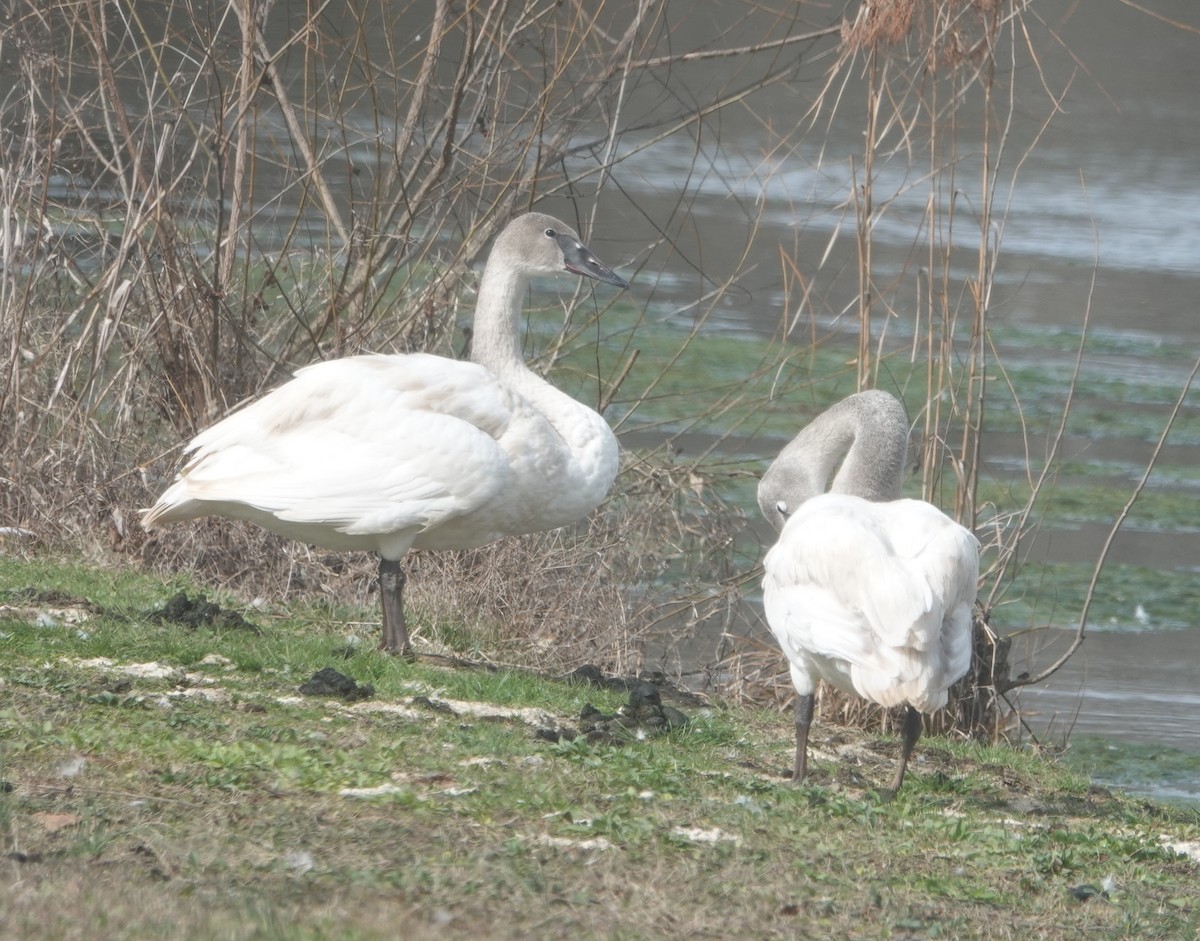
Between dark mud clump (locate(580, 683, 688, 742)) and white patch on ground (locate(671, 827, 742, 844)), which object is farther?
dark mud clump (locate(580, 683, 688, 742))

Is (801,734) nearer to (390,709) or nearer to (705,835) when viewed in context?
(705,835)

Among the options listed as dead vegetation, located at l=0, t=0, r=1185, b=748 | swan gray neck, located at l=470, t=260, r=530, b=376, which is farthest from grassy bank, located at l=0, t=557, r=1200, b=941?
dead vegetation, located at l=0, t=0, r=1185, b=748

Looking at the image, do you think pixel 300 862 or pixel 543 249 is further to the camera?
pixel 543 249

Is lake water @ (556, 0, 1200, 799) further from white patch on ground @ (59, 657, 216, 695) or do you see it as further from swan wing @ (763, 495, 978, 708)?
white patch on ground @ (59, 657, 216, 695)

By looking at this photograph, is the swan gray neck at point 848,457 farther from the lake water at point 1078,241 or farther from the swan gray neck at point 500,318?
the swan gray neck at point 500,318

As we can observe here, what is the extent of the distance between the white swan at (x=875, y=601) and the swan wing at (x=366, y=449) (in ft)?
5.31

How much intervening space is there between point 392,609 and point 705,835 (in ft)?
9.62

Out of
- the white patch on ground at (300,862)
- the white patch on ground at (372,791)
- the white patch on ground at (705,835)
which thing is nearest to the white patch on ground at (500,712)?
the white patch on ground at (372,791)

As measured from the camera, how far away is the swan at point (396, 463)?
7.49 m

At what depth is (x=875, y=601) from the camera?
580 cm

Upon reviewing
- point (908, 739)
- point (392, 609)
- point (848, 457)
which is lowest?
point (392, 609)

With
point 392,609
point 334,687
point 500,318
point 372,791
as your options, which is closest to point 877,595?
point 372,791

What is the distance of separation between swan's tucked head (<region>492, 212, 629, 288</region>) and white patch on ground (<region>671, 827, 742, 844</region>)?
3.91 metres

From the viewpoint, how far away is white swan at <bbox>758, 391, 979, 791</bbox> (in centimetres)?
575
